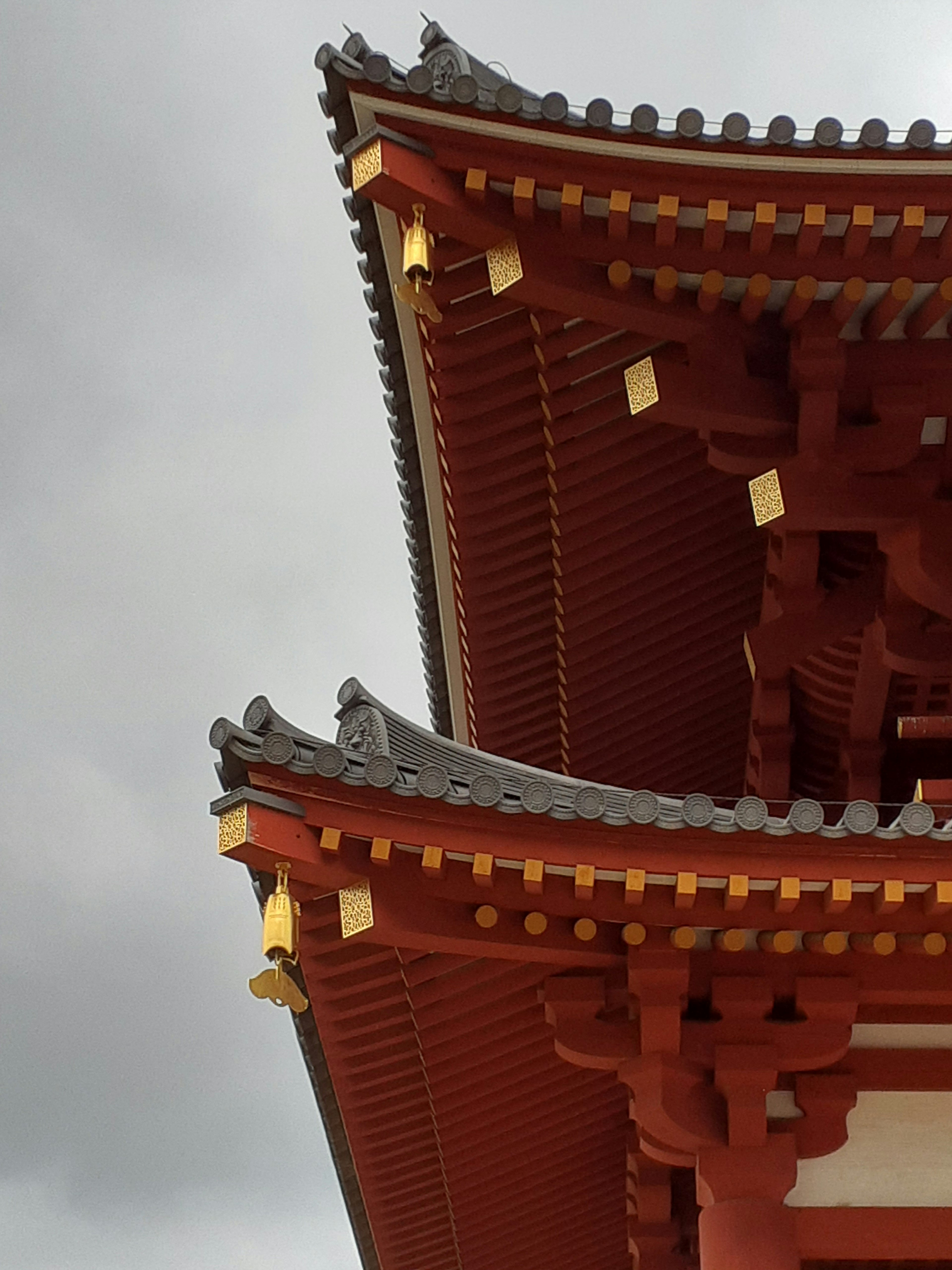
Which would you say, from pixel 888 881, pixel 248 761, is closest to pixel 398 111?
pixel 248 761

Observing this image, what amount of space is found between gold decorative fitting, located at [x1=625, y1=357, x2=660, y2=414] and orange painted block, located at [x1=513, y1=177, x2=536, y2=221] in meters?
0.97

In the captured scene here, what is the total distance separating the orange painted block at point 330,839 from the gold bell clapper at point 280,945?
180 millimetres

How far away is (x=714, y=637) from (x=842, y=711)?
1.04 m

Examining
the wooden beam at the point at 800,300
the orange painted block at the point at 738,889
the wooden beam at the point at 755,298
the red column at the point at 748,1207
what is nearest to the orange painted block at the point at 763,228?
the wooden beam at the point at 755,298

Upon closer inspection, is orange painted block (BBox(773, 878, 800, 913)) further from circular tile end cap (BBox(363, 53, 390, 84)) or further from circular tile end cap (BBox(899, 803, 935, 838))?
circular tile end cap (BBox(363, 53, 390, 84))

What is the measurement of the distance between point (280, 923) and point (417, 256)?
3.01 meters

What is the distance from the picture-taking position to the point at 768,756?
10.3 m

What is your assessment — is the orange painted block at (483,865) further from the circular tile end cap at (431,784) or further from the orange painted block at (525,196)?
the orange painted block at (525,196)

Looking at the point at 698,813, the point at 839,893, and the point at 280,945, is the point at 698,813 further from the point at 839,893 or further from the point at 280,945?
the point at 280,945

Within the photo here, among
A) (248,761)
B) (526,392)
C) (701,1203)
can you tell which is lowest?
(701,1203)

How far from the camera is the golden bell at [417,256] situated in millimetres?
7652

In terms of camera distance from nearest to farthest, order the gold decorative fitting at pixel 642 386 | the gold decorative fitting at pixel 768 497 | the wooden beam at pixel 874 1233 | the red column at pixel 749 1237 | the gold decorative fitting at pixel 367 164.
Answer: the red column at pixel 749 1237
the wooden beam at pixel 874 1233
the gold decorative fitting at pixel 367 164
the gold decorative fitting at pixel 642 386
the gold decorative fitting at pixel 768 497

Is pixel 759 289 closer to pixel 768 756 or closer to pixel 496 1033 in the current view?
pixel 768 756

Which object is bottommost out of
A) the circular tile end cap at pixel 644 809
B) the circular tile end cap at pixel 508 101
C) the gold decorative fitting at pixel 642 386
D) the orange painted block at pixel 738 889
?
the orange painted block at pixel 738 889
